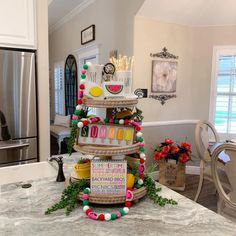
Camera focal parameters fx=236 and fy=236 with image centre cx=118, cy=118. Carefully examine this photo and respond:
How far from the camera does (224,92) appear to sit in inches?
151

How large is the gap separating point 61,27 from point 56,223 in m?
5.73

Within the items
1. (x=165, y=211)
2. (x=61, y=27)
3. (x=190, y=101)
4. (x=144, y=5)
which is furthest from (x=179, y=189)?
(x=61, y=27)

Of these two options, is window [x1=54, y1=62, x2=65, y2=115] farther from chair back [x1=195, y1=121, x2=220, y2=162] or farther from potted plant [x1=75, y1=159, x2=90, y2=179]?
potted plant [x1=75, y1=159, x2=90, y2=179]

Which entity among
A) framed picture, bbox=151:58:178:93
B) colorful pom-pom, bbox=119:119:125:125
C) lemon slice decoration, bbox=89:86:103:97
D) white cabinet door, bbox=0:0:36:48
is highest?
white cabinet door, bbox=0:0:36:48

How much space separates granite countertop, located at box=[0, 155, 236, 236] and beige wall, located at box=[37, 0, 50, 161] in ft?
4.34

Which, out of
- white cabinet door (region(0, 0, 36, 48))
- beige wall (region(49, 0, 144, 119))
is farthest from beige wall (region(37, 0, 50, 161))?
beige wall (region(49, 0, 144, 119))

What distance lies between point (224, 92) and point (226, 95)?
6cm

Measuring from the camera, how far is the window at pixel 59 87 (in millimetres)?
6027

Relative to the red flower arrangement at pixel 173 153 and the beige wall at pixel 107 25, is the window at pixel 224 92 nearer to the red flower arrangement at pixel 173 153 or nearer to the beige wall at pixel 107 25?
the red flower arrangement at pixel 173 153

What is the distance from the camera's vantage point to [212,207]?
2.78 metres

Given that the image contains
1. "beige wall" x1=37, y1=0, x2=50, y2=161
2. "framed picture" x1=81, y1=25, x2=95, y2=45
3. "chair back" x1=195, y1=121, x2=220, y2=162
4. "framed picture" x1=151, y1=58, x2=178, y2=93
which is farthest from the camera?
"framed picture" x1=81, y1=25, x2=95, y2=45

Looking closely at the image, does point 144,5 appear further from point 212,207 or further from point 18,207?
point 18,207

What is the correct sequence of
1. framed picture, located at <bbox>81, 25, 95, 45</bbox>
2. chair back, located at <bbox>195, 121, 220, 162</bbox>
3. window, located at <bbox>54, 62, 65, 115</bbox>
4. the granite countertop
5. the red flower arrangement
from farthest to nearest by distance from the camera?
window, located at <bbox>54, 62, 65, 115</bbox>, framed picture, located at <bbox>81, 25, 95, 45</bbox>, the red flower arrangement, chair back, located at <bbox>195, 121, 220, 162</bbox>, the granite countertop

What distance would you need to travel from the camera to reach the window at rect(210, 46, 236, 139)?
12.3 feet
